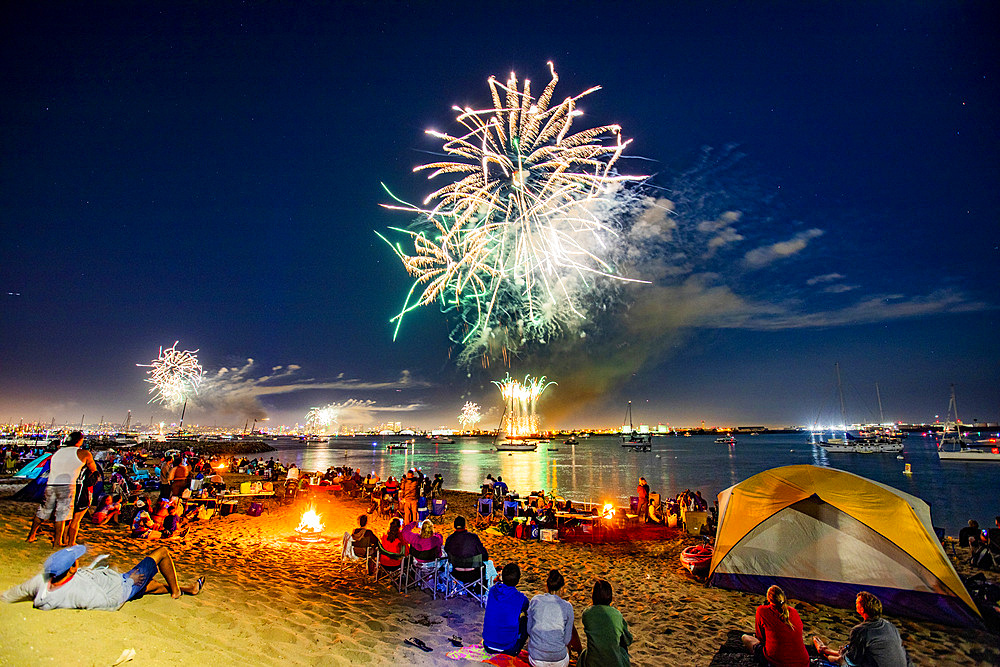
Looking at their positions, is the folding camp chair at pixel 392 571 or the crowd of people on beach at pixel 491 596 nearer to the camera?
the crowd of people on beach at pixel 491 596

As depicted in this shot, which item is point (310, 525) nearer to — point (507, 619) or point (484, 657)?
point (484, 657)

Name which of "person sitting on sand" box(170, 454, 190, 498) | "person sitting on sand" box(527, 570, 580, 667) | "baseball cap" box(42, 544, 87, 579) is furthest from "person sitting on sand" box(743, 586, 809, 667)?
"person sitting on sand" box(170, 454, 190, 498)

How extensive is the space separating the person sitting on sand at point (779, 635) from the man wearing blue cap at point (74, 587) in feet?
24.8

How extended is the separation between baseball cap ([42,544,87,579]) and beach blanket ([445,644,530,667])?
4.47m

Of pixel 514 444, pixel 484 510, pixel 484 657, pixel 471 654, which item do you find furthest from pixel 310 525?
pixel 514 444

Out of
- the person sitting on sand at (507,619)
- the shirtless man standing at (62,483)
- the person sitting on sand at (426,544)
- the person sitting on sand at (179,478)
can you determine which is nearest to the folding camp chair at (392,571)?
the person sitting on sand at (426,544)

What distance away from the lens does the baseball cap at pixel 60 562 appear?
5398mm

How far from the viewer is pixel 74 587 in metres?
5.46

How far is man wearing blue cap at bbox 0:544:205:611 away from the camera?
534 centimetres

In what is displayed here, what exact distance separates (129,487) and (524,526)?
16.0 m

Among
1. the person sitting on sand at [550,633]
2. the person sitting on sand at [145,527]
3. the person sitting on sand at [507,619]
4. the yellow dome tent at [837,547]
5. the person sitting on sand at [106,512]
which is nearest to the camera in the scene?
the person sitting on sand at [550,633]

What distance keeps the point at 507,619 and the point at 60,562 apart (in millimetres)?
5196

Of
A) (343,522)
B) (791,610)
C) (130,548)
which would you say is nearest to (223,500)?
(343,522)

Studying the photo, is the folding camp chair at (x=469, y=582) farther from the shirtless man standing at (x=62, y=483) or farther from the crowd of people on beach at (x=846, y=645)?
the shirtless man standing at (x=62, y=483)
